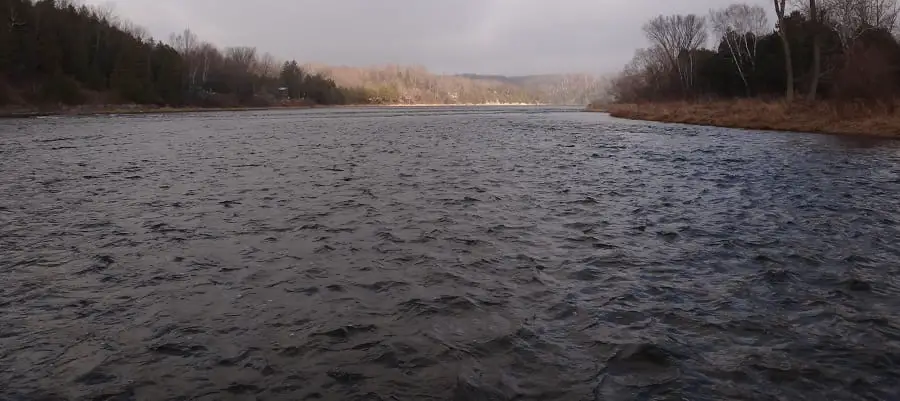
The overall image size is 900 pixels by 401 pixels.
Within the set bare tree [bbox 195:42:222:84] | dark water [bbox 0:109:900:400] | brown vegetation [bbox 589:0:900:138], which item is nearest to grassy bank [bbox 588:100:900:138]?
brown vegetation [bbox 589:0:900:138]

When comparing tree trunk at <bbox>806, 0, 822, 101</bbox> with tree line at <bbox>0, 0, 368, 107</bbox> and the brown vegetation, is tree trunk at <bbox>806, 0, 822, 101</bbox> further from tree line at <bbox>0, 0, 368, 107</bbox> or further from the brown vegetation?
tree line at <bbox>0, 0, 368, 107</bbox>

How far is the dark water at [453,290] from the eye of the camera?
5.29m

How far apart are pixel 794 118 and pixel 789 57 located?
36.5ft

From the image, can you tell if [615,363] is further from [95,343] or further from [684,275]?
[95,343]

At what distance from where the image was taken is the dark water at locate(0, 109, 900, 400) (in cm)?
529

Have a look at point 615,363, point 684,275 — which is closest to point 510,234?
point 684,275

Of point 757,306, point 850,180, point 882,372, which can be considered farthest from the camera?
point 850,180

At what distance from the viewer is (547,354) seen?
5746mm

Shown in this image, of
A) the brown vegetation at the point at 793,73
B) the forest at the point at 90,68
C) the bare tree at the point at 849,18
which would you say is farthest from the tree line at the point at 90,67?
the bare tree at the point at 849,18

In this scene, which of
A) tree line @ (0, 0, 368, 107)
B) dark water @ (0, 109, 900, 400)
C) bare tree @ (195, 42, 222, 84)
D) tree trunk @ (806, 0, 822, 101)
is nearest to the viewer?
dark water @ (0, 109, 900, 400)

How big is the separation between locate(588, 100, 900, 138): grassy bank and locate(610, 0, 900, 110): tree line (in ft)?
3.84

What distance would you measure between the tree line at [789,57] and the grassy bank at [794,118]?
1171 millimetres

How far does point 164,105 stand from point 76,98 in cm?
2111

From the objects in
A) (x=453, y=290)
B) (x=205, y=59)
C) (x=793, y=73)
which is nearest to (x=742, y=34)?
(x=793, y=73)
